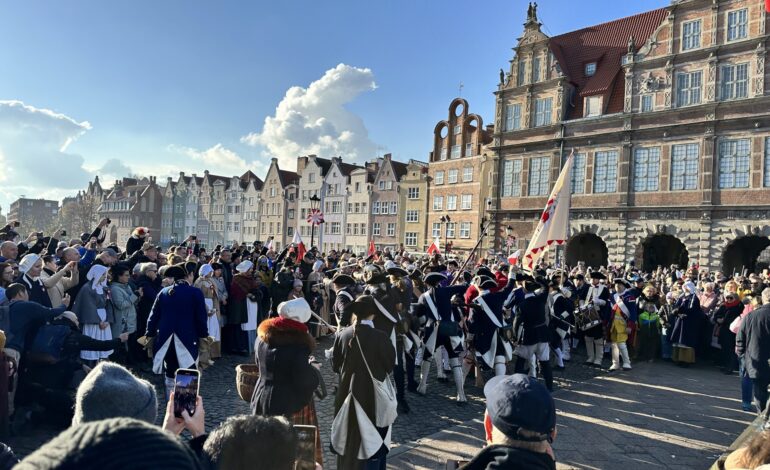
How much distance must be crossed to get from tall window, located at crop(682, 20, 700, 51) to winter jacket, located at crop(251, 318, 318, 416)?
32.8 meters

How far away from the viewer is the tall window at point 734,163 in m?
26.6

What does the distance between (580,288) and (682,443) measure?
6.74 meters

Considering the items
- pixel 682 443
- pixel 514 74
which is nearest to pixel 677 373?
pixel 682 443

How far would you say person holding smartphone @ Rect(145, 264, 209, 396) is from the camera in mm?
6559

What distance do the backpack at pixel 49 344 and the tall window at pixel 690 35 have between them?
1322 inches

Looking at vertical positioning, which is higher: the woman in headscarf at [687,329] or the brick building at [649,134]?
the brick building at [649,134]

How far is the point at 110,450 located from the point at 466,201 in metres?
45.1

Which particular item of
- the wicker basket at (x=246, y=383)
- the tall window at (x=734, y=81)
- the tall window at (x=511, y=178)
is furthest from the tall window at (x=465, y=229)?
the wicker basket at (x=246, y=383)

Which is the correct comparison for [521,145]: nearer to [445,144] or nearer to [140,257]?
[445,144]

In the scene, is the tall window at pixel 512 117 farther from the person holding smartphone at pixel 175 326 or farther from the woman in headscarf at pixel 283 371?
the woman in headscarf at pixel 283 371

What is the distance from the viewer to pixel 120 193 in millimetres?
95438

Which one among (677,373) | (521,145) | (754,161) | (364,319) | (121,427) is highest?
(521,145)

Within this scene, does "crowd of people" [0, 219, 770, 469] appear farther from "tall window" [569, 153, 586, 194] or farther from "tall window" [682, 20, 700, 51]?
"tall window" [682, 20, 700, 51]

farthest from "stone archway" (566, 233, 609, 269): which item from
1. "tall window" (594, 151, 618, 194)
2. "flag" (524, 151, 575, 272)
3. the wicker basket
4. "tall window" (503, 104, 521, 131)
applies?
the wicker basket
